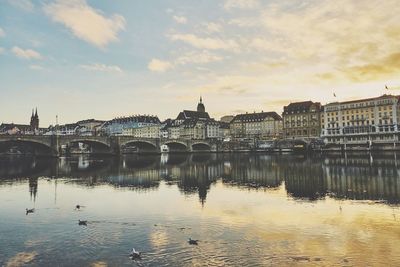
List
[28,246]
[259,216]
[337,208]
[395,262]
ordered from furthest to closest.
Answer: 1. [337,208]
2. [259,216]
3. [28,246]
4. [395,262]

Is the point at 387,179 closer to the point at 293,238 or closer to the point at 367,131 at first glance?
the point at 293,238

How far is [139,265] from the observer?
16438 mm

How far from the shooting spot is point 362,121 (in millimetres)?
137125

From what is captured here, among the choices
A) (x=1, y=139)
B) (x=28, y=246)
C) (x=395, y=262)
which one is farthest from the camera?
(x=1, y=139)

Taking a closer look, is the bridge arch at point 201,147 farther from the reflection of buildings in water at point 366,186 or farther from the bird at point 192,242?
the bird at point 192,242

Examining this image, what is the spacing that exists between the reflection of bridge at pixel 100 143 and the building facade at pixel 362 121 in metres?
56.8

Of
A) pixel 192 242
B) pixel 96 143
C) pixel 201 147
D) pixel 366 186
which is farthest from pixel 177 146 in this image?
pixel 192 242

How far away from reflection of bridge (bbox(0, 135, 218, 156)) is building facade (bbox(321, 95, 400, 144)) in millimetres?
56772

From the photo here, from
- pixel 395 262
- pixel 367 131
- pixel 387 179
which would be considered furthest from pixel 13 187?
pixel 367 131

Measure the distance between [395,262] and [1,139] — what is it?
96.5 m

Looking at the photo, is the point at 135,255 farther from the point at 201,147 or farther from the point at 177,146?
the point at 201,147

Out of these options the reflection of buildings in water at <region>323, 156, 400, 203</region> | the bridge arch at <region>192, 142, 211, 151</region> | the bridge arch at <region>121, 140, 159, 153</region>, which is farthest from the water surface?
the bridge arch at <region>192, 142, 211, 151</region>

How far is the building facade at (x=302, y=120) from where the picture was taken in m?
160

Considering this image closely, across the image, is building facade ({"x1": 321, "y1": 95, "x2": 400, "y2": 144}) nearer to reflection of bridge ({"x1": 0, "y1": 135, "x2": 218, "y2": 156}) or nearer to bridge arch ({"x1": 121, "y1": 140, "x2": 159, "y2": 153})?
reflection of bridge ({"x1": 0, "y1": 135, "x2": 218, "y2": 156})
